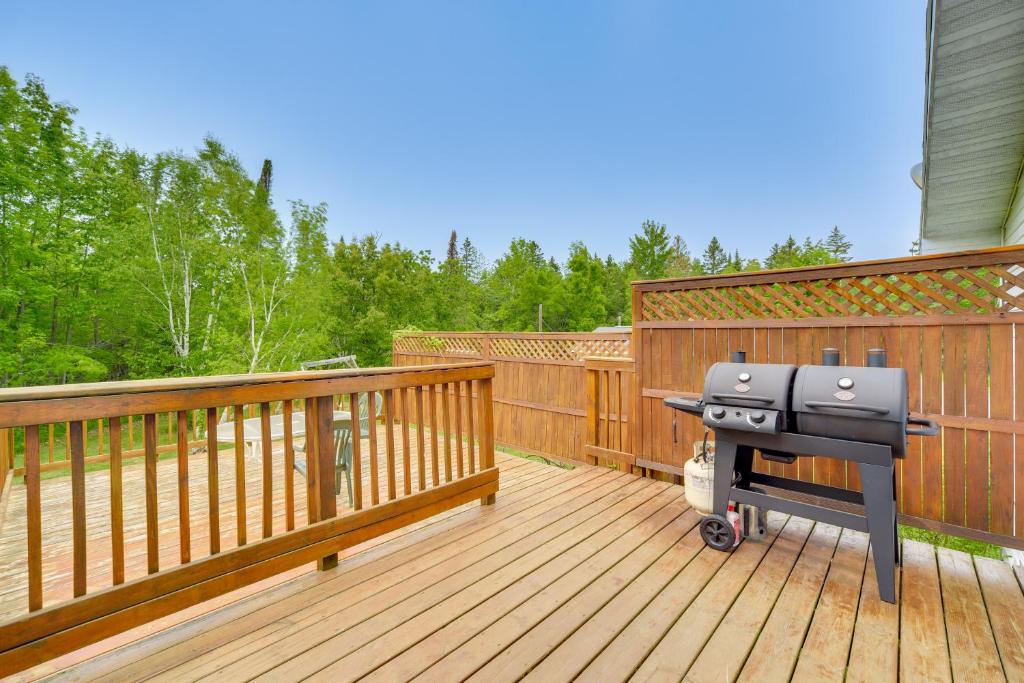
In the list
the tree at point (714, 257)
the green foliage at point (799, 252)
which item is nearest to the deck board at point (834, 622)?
the green foliage at point (799, 252)

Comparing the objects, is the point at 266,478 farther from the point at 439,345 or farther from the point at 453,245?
the point at 453,245

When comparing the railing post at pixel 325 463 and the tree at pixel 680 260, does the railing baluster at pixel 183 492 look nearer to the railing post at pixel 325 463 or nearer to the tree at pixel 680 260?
the railing post at pixel 325 463

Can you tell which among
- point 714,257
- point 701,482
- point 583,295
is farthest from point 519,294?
point 714,257

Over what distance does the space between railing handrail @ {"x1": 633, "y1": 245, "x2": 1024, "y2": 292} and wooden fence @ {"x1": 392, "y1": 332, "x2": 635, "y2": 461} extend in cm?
231

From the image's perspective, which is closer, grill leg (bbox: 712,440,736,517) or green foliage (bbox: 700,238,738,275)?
grill leg (bbox: 712,440,736,517)

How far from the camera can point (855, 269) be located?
2756 millimetres

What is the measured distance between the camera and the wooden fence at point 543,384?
6.10 metres

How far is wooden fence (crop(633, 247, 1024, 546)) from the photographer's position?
7.59 ft

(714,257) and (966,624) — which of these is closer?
(966,624)

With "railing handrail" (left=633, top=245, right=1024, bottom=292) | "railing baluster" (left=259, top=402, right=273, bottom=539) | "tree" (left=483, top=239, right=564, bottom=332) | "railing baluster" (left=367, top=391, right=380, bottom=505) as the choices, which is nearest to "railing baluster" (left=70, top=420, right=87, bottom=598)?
"railing baluster" (left=259, top=402, right=273, bottom=539)

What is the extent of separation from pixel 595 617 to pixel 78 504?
1957 mm

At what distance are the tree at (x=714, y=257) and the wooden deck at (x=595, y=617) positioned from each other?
37.3m

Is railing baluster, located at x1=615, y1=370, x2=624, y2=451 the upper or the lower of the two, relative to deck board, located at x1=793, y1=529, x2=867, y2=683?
upper

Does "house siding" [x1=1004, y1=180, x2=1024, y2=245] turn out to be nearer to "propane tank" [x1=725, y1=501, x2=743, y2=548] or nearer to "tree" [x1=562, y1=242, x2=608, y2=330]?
"propane tank" [x1=725, y1=501, x2=743, y2=548]
